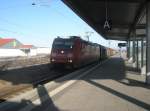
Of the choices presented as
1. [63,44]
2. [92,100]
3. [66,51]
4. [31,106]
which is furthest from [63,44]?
[31,106]

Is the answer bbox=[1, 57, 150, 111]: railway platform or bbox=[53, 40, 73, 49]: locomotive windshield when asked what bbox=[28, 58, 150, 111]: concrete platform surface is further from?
bbox=[53, 40, 73, 49]: locomotive windshield

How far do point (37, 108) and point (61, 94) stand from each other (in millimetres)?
3042

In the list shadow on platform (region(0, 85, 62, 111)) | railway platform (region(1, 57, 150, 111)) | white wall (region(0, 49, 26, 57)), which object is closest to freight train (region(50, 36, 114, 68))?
railway platform (region(1, 57, 150, 111))

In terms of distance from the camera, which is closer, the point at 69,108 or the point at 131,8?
the point at 69,108

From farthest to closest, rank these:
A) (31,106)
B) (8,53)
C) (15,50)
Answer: (15,50), (8,53), (31,106)

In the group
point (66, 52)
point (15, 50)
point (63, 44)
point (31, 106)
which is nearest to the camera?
point (31, 106)

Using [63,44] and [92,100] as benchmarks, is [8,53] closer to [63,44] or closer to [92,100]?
[63,44]

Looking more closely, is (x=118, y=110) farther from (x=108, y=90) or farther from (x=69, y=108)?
(x=108, y=90)

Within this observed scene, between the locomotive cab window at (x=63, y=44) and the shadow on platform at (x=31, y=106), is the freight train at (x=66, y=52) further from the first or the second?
the shadow on platform at (x=31, y=106)

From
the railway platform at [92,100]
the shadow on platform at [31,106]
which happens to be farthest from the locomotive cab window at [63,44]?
the shadow on platform at [31,106]

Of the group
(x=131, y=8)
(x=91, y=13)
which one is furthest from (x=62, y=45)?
(x=131, y=8)

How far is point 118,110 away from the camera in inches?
382

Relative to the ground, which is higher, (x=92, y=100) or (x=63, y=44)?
(x=63, y=44)

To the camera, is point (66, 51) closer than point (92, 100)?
No
